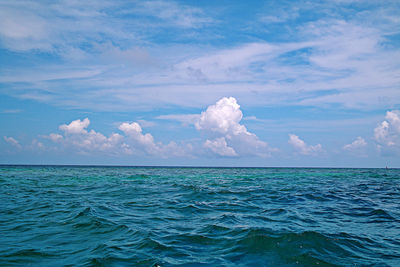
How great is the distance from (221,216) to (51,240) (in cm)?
675

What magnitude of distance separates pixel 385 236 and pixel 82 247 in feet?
32.9

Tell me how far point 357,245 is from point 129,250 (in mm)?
6855

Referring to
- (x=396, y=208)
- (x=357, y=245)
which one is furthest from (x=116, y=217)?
(x=396, y=208)

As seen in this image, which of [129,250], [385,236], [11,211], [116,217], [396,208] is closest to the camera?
[129,250]

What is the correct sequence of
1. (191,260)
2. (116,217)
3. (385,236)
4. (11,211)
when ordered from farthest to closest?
1. (11,211)
2. (116,217)
3. (385,236)
4. (191,260)

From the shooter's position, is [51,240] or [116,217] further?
[116,217]

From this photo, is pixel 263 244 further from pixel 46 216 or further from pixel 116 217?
pixel 46 216

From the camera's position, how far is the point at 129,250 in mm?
7988

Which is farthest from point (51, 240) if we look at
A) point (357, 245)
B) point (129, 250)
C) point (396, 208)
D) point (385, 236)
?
point (396, 208)

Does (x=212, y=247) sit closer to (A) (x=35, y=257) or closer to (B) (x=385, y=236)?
(A) (x=35, y=257)

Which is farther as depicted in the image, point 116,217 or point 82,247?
point 116,217

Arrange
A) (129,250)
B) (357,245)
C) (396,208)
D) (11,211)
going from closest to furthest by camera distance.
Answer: (129,250)
(357,245)
(11,211)
(396,208)

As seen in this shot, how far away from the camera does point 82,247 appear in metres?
8.43

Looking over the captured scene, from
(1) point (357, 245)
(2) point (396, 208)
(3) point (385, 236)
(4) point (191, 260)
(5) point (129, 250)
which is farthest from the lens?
(2) point (396, 208)
